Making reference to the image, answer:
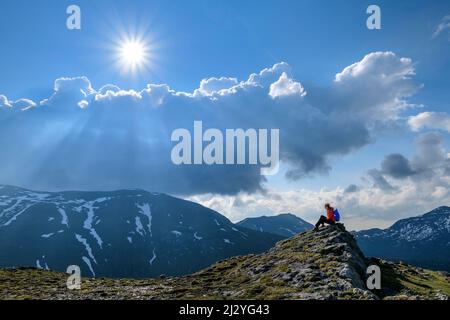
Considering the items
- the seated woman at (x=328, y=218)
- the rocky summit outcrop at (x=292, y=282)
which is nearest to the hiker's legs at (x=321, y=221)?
the seated woman at (x=328, y=218)

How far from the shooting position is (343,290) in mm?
30422

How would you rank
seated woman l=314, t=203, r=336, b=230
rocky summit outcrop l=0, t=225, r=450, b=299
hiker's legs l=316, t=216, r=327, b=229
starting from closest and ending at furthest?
rocky summit outcrop l=0, t=225, r=450, b=299, seated woman l=314, t=203, r=336, b=230, hiker's legs l=316, t=216, r=327, b=229

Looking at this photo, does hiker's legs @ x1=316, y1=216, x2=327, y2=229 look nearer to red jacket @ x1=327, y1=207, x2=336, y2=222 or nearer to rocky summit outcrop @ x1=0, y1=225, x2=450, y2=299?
red jacket @ x1=327, y1=207, x2=336, y2=222

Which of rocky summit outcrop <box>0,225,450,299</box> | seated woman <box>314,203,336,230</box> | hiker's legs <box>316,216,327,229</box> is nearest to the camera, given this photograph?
rocky summit outcrop <box>0,225,450,299</box>

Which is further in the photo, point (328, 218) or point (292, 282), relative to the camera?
point (328, 218)

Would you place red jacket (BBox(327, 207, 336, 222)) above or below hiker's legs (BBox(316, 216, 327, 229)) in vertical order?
above

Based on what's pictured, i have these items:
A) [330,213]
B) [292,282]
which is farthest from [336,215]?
[292,282]

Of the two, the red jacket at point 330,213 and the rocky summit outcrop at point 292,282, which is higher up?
the red jacket at point 330,213

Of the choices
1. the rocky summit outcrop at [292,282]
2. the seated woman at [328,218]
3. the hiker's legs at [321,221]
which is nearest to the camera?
the rocky summit outcrop at [292,282]

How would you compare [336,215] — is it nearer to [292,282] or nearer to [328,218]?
[328,218]

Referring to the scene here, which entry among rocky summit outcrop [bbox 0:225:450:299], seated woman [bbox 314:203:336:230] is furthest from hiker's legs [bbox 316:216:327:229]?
rocky summit outcrop [bbox 0:225:450:299]

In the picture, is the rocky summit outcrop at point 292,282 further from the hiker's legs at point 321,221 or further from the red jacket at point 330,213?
the red jacket at point 330,213
